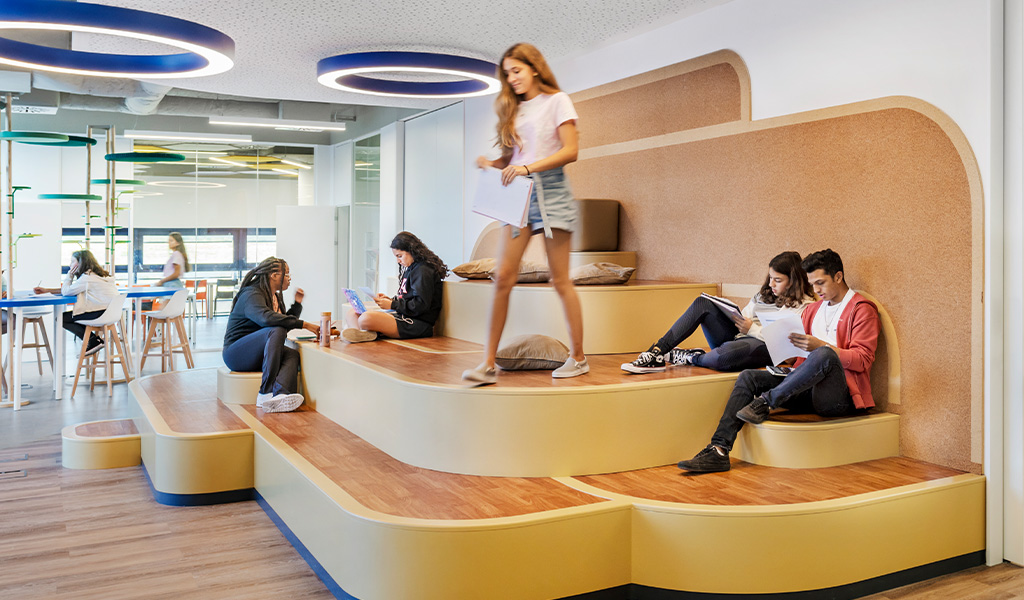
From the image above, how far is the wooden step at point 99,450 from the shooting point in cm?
488

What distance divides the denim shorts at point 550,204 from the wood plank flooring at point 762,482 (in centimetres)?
109

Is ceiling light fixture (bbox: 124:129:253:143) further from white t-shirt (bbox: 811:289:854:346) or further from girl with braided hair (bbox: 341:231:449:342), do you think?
white t-shirt (bbox: 811:289:854:346)

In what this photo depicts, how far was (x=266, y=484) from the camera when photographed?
402 cm

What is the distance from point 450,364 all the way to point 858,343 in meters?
2.05

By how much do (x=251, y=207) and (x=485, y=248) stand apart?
18.5ft

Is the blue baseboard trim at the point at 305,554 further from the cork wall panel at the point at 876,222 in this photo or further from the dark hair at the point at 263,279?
the cork wall panel at the point at 876,222

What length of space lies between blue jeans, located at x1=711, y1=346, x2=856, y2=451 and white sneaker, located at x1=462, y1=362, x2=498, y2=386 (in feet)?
3.35

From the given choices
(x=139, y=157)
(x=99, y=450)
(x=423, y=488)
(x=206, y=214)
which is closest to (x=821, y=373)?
(x=423, y=488)

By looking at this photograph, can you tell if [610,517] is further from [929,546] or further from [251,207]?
[251,207]

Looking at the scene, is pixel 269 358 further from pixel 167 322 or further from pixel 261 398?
pixel 167 322

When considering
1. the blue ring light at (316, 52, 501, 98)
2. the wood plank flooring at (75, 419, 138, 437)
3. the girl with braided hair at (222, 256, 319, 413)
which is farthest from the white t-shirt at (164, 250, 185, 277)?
the girl with braided hair at (222, 256, 319, 413)

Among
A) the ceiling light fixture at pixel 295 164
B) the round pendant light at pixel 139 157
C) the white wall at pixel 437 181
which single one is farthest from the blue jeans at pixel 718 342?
the ceiling light fixture at pixel 295 164

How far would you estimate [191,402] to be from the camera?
5.19m

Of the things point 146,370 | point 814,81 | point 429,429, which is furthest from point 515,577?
point 146,370
